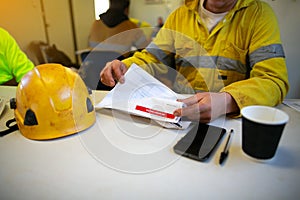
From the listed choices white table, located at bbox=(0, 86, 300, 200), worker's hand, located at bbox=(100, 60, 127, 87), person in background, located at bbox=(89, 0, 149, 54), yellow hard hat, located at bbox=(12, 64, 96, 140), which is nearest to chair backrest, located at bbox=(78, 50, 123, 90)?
worker's hand, located at bbox=(100, 60, 127, 87)

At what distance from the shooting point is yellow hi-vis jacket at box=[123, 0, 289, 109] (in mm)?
690

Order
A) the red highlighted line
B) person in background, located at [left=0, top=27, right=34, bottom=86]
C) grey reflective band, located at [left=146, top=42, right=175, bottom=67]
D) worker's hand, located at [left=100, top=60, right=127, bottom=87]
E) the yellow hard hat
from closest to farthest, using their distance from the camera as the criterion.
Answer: the yellow hard hat
the red highlighted line
worker's hand, located at [left=100, top=60, right=127, bottom=87]
grey reflective band, located at [left=146, top=42, right=175, bottom=67]
person in background, located at [left=0, top=27, right=34, bottom=86]

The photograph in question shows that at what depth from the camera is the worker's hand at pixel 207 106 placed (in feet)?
2.05

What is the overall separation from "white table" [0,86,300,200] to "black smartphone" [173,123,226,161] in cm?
2

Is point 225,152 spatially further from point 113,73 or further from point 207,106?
point 113,73

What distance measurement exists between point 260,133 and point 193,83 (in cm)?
52

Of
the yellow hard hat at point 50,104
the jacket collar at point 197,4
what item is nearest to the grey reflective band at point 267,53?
the jacket collar at point 197,4

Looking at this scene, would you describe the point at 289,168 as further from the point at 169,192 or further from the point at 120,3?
the point at 120,3

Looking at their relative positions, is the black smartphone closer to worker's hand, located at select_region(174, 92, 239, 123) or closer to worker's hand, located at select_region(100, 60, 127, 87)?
worker's hand, located at select_region(174, 92, 239, 123)

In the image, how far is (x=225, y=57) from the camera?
87cm

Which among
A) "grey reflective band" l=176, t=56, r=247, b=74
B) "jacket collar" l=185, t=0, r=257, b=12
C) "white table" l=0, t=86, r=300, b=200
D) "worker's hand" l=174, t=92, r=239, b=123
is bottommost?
"white table" l=0, t=86, r=300, b=200

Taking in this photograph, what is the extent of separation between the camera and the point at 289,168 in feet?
1.57

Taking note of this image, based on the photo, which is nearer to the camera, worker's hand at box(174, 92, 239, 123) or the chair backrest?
worker's hand at box(174, 92, 239, 123)

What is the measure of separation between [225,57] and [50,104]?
65 cm
